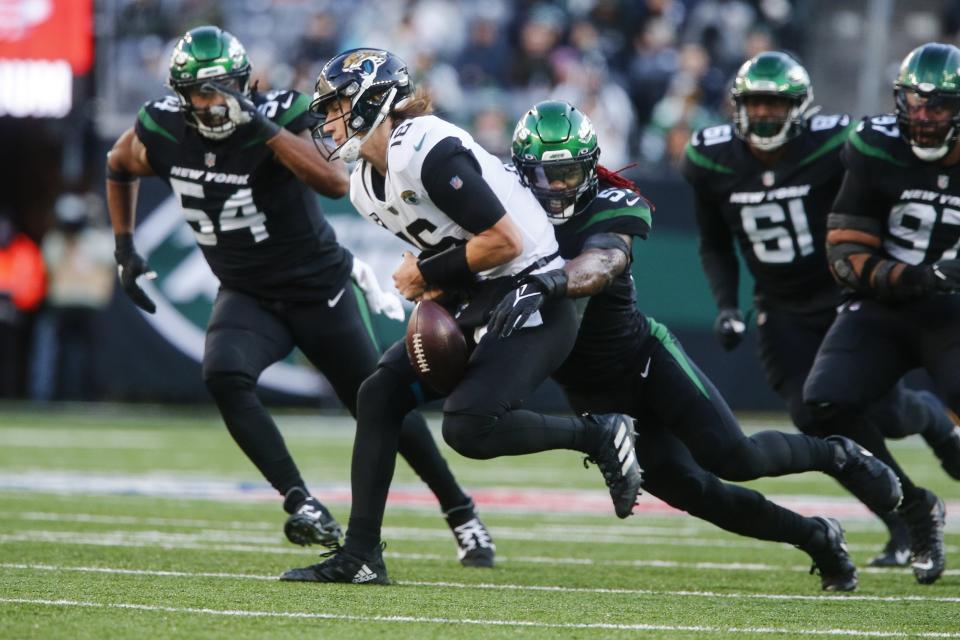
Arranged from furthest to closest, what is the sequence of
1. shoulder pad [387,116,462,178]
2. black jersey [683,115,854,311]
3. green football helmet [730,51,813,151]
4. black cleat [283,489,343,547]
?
black jersey [683,115,854,311] → green football helmet [730,51,813,151] → black cleat [283,489,343,547] → shoulder pad [387,116,462,178]

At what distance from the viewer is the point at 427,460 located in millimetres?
5520

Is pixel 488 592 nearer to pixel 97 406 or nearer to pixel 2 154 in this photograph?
pixel 97 406

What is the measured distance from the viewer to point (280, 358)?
5.53 meters

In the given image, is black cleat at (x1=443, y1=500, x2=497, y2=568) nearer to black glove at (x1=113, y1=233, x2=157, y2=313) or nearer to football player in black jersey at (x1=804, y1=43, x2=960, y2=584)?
football player in black jersey at (x1=804, y1=43, x2=960, y2=584)

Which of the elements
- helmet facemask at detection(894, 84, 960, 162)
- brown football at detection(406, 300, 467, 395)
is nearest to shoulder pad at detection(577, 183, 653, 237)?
brown football at detection(406, 300, 467, 395)

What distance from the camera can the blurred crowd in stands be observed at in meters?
12.9

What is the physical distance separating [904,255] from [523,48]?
8655mm

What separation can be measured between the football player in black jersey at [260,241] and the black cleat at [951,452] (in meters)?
1.70

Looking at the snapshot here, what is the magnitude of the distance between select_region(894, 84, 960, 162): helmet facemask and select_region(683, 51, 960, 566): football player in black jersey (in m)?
0.60

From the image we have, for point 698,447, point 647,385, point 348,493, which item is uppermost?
point 647,385

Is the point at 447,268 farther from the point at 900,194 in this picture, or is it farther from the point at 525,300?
the point at 900,194

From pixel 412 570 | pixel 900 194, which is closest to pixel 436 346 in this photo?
pixel 412 570

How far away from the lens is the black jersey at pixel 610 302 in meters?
4.70

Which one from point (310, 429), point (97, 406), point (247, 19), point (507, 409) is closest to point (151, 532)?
point (507, 409)
